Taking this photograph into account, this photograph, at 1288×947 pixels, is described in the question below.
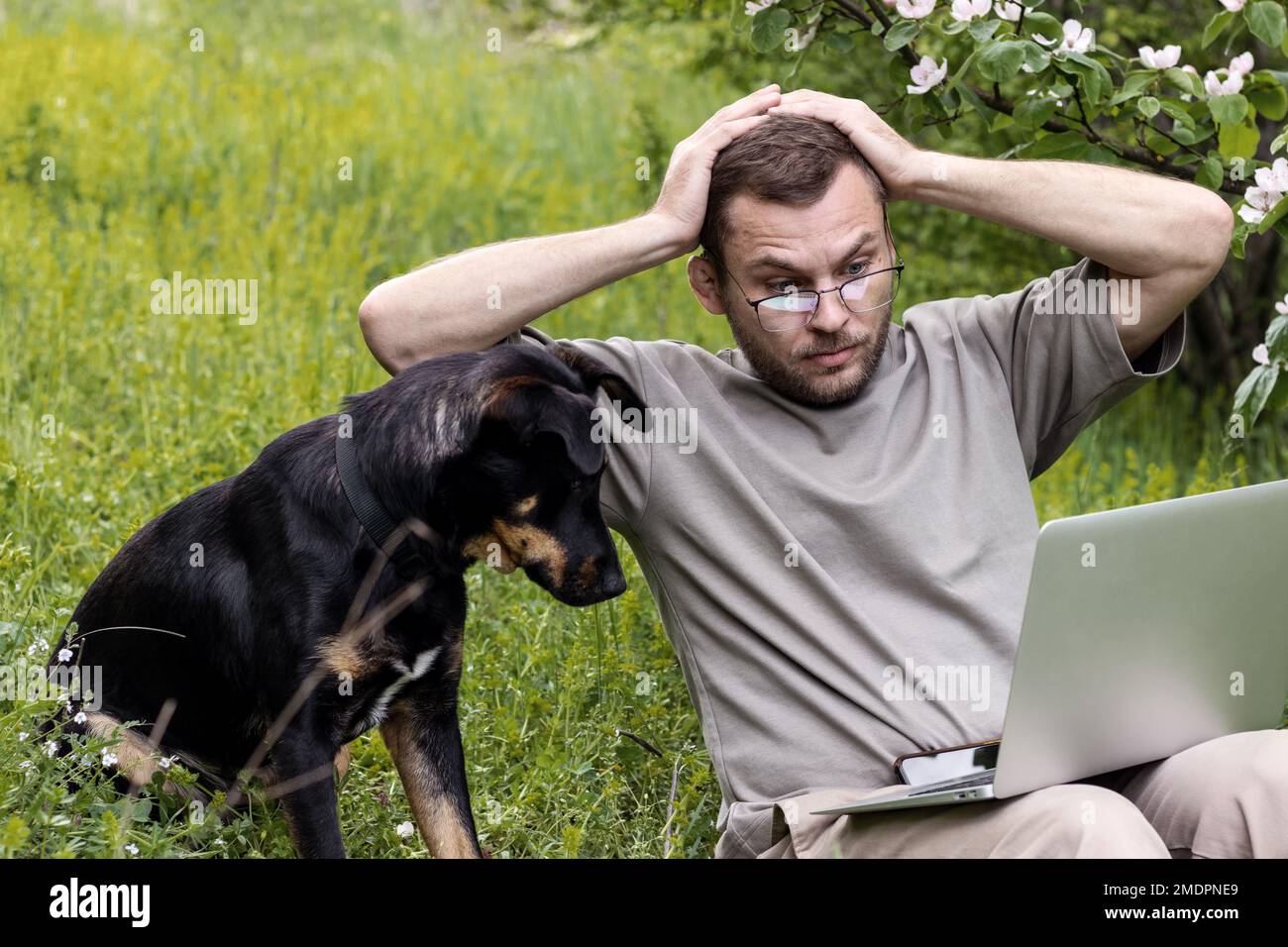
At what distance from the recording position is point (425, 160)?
7.97m

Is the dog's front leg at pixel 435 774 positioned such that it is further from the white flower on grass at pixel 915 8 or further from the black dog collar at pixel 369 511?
the white flower on grass at pixel 915 8

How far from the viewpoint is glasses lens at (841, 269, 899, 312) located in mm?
2836

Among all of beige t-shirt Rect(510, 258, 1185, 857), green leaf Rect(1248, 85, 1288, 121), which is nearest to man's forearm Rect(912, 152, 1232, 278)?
beige t-shirt Rect(510, 258, 1185, 857)

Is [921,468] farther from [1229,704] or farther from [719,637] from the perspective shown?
[1229,704]

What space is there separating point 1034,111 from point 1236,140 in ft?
1.68

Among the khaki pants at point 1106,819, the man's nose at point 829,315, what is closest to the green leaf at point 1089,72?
the man's nose at point 829,315

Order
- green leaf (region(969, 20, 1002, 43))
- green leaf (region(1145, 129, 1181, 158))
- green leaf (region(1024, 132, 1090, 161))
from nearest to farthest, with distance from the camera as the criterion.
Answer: green leaf (region(969, 20, 1002, 43)), green leaf (region(1024, 132, 1090, 161)), green leaf (region(1145, 129, 1181, 158))

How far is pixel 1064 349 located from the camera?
291 centimetres

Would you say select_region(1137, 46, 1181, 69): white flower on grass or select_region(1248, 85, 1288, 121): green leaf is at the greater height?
select_region(1137, 46, 1181, 69): white flower on grass

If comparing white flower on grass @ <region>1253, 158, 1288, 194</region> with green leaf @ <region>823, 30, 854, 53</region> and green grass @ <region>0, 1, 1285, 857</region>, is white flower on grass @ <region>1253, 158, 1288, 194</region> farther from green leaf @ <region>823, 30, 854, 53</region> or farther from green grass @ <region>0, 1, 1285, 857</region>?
green grass @ <region>0, 1, 1285, 857</region>

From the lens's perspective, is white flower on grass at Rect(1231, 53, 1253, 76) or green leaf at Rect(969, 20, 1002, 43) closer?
green leaf at Rect(969, 20, 1002, 43)

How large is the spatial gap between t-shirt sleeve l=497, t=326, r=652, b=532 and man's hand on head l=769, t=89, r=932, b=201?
620 millimetres

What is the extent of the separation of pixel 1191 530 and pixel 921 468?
0.72 metres
